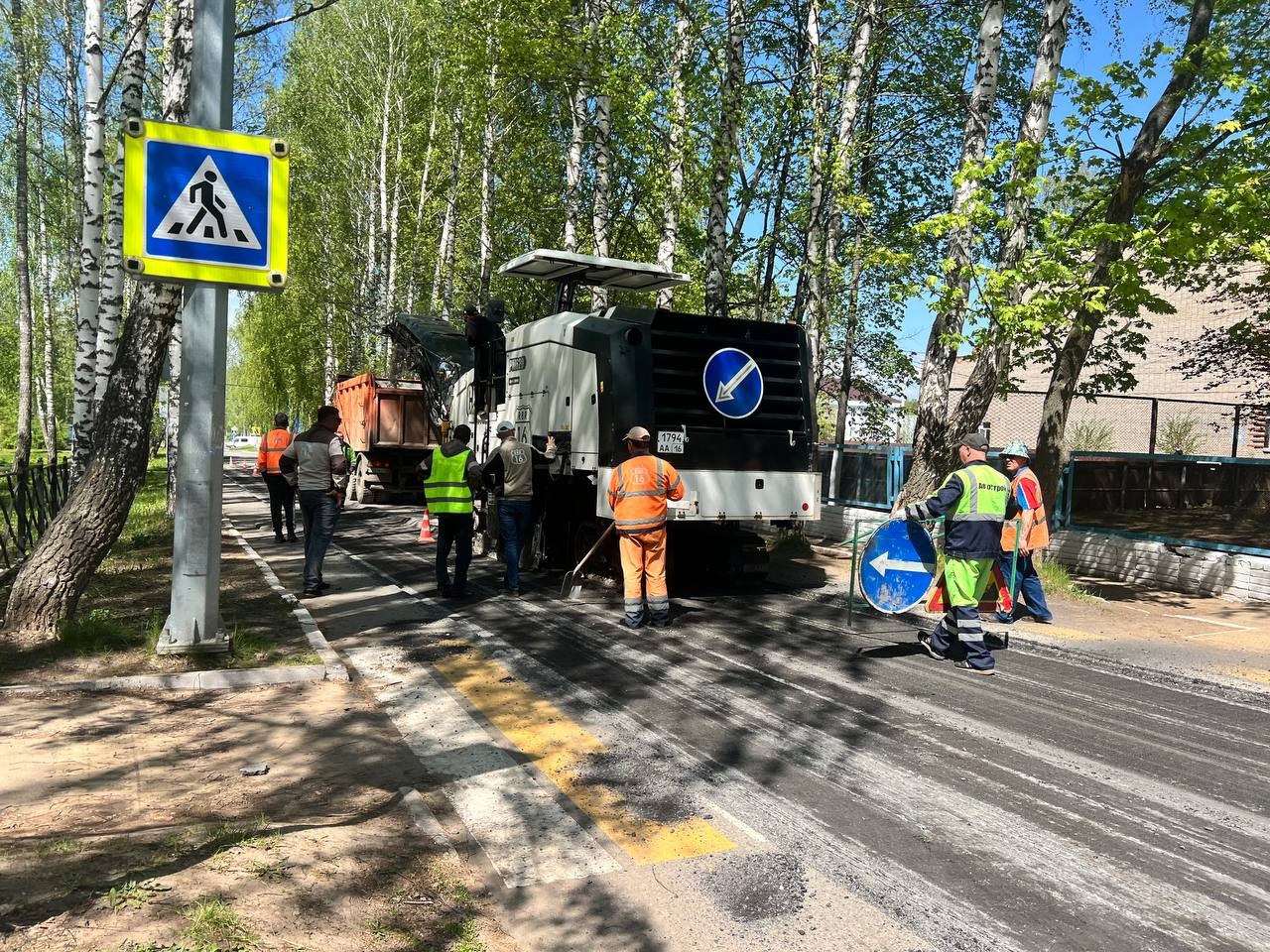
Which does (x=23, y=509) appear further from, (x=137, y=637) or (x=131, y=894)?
(x=131, y=894)

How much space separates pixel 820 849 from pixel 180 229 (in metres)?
5.35

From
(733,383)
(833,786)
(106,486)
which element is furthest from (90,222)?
(833,786)

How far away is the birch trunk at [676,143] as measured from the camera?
1427 cm

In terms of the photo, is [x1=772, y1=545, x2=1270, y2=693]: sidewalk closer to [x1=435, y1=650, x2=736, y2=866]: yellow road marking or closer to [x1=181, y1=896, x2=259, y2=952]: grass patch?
[x1=435, y1=650, x2=736, y2=866]: yellow road marking

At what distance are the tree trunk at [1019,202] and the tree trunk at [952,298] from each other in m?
0.41

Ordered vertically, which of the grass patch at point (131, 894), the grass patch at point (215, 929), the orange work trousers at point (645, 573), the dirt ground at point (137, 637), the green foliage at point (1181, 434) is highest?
the green foliage at point (1181, 434)

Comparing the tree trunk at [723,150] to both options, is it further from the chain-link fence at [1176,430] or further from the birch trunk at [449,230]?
the birch trunk at [449,230]

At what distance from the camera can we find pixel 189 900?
3.10 meters

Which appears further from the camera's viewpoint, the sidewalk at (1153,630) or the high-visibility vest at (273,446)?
the high-visibility vest at (273,446)

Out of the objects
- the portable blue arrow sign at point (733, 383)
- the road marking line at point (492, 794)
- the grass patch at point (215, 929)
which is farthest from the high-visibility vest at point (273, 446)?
the grass patch at point (215, 929)

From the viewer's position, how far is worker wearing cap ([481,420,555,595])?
990 centimetres

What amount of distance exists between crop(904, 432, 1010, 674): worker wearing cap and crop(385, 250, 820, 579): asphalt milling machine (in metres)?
2.79

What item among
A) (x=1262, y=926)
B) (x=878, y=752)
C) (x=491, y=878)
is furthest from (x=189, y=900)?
(x=1262, y=926)

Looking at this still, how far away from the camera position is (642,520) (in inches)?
323
